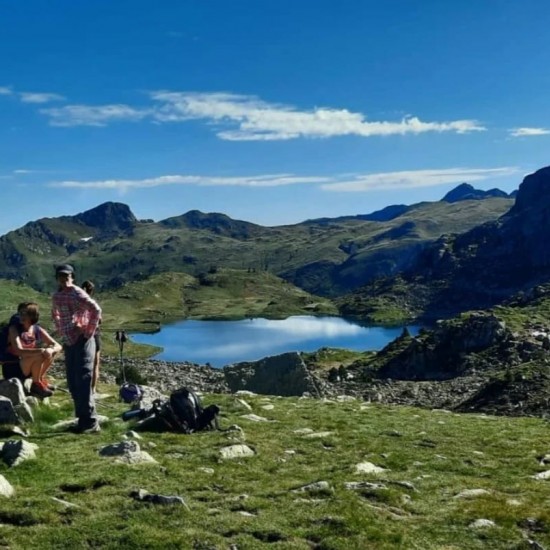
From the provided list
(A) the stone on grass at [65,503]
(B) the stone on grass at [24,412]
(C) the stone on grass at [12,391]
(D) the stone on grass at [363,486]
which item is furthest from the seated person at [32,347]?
(D) the stone on grass at [363,486]

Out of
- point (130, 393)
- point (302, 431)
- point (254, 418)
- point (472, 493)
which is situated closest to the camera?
point (472, 493)

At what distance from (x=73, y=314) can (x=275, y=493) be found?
26.0ft

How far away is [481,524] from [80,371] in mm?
11029

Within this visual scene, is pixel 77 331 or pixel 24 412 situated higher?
pixel 77 331

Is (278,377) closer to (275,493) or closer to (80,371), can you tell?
(80,371)

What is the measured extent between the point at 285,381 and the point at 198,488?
32.3 meters

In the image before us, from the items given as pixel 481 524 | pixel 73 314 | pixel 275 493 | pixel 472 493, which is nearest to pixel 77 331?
pixel 73 314

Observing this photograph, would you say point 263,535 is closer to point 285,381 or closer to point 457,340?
point 285,381

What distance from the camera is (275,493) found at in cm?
1326

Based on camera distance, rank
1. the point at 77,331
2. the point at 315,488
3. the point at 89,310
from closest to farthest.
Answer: the point at 315,488, the point at 77,331, the point at 89,310

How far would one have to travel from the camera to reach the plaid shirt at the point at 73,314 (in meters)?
17.6

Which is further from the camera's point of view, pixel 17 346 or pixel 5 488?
pixel 17 346

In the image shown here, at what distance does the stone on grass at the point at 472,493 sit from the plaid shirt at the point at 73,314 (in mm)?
10286

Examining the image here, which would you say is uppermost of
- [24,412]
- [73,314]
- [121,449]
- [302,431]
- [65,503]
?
[73,314]
